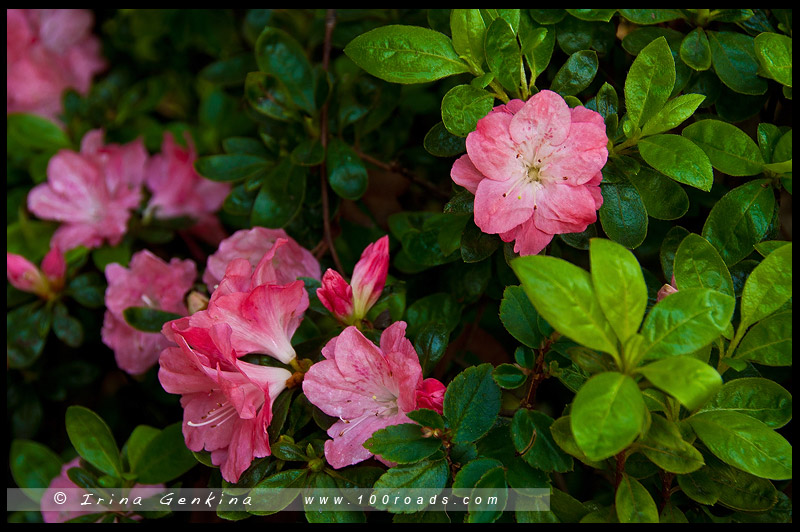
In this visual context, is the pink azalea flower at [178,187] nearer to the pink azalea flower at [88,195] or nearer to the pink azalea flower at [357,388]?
the pink azalea flower at [88,195]

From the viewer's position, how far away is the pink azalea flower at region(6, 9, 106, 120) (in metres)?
1.94

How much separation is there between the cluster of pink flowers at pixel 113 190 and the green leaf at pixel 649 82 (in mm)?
1025

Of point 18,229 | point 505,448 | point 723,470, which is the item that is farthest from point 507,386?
point 18,229

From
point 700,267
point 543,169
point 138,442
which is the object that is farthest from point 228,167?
point 700,267

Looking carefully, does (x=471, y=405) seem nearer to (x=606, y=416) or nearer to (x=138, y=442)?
(x=606, y=416)

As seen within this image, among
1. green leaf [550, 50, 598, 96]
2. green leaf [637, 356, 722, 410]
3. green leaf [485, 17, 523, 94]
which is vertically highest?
green leaf [485, 17, 523, 94]

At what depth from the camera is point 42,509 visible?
1.31 metres

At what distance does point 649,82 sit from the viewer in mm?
976

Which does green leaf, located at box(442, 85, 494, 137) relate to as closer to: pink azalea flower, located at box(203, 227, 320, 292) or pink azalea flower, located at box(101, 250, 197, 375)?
pink azalea flower, located at box(203, 227, 320, 292)

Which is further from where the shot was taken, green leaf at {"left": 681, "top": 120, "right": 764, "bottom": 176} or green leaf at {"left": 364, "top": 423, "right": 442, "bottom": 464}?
green leaf at {"left": 681, "top": 120, "right": 764, "bottom": 176}

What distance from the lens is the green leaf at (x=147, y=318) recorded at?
4.09ft

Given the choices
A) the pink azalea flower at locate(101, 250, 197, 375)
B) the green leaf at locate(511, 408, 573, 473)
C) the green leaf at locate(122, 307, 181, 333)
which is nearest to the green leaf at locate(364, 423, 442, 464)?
the green leaf at locate(511, 408, 573, 473)

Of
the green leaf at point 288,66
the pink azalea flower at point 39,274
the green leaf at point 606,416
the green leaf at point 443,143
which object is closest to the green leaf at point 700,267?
the green leaf at point 606,416
